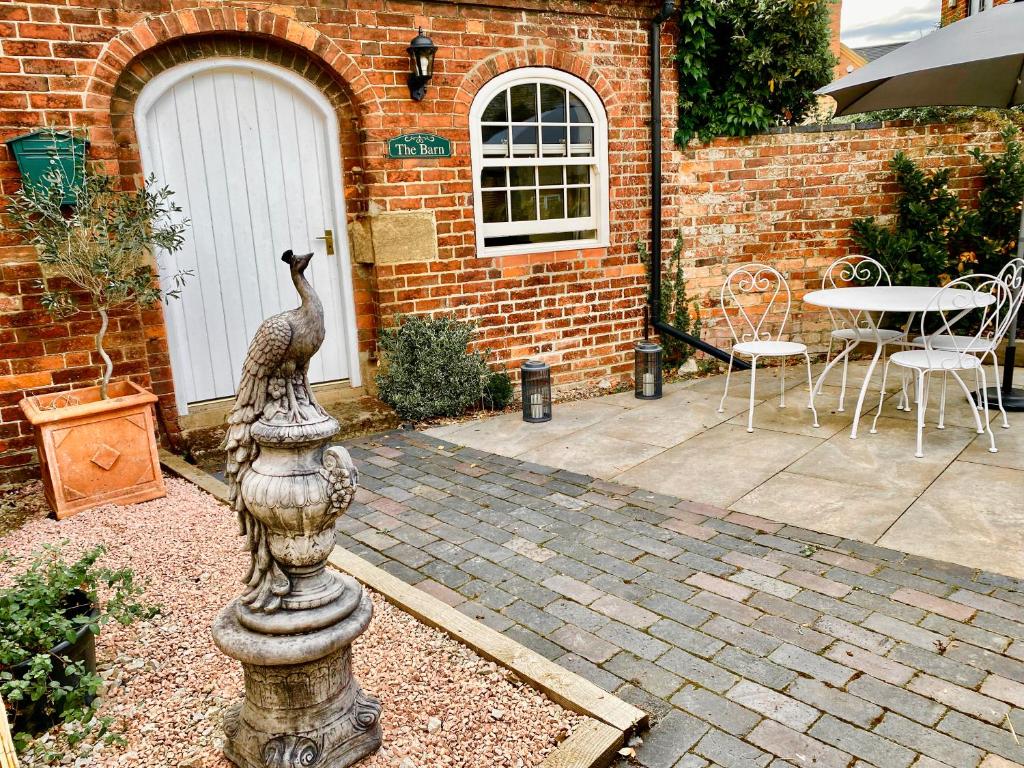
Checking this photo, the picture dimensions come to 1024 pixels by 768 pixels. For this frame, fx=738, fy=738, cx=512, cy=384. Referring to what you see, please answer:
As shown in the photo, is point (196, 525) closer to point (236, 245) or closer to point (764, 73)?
point (236, 245)

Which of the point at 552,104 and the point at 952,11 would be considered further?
the point at 952,11

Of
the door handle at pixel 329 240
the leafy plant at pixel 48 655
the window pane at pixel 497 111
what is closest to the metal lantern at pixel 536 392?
the door handle at pixel 329 240

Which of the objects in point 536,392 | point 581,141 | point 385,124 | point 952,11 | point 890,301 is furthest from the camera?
point 952,11

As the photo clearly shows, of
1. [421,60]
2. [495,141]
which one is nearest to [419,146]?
[421,60]

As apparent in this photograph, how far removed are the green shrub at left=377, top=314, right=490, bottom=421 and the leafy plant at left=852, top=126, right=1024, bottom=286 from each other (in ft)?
14.3

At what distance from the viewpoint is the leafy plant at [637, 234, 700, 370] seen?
279 inches

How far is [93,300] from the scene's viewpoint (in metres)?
4.45

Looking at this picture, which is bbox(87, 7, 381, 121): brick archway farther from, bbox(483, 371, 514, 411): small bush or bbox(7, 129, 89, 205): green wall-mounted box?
bbox(483, 371, 514, 411): small bush

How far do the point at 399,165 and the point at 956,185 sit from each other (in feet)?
18.4

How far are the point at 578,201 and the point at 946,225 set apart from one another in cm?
373

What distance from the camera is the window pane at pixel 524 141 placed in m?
6.12

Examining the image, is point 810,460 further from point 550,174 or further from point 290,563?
point 290,563

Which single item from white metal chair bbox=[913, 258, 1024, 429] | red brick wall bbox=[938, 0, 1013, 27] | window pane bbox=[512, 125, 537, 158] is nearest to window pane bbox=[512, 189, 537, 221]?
window pane bbox=[512, 125, 537, 158]

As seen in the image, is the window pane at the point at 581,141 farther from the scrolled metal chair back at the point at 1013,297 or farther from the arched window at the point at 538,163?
the scrolled metal chair back at the point at 1013,297
